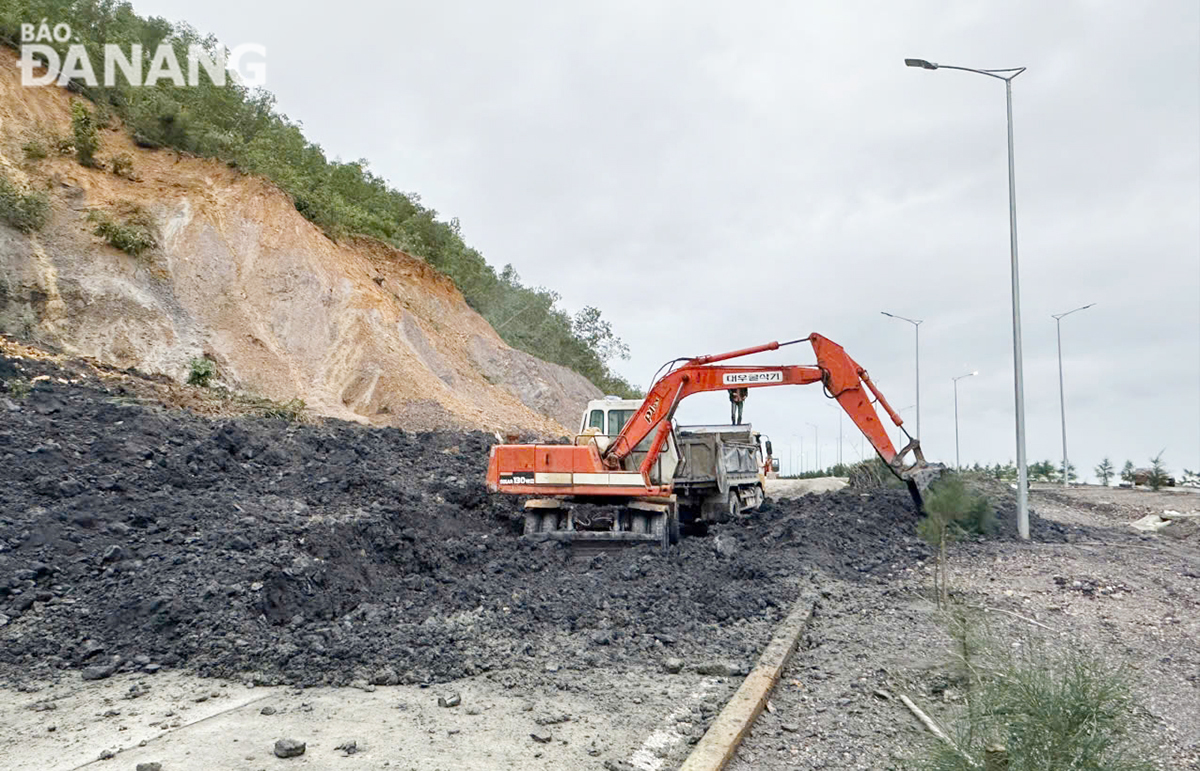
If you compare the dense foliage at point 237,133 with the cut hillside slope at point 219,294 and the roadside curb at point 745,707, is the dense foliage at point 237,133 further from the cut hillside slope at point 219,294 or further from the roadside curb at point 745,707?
the roadside curb at point 745,707

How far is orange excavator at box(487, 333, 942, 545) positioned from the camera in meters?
13.0

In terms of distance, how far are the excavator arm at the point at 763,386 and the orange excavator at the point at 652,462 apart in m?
0.02

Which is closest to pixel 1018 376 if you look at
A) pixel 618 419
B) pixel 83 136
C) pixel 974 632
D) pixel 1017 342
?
pixel 1017 342

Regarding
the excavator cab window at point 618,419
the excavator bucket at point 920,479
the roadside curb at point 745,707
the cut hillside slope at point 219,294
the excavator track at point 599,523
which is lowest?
the roadside curb at point 745,707

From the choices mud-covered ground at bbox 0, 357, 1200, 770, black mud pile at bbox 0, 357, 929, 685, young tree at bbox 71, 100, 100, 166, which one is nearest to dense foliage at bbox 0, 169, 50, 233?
young tree at bbox 71, 100, 100, 166

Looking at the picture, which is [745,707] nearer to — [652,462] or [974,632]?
[974,632]

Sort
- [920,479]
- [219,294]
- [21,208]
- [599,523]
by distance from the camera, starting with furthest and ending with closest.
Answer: [219,294] < [21,208] < [920,479] < [599,523]

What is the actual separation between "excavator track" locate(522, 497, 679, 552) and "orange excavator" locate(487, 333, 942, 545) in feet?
0.05

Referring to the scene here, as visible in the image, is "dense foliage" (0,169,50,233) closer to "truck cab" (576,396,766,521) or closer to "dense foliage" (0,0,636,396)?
"dense foliage" (0,0,636,396)

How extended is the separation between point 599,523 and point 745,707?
7.55 metres

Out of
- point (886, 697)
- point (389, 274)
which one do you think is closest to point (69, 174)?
point (389, 274)

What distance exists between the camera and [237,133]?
27453 mm

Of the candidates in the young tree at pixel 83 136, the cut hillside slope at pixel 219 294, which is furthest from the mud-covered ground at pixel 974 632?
the young tree at pixel 83 136

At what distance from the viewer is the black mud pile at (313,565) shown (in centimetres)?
719
